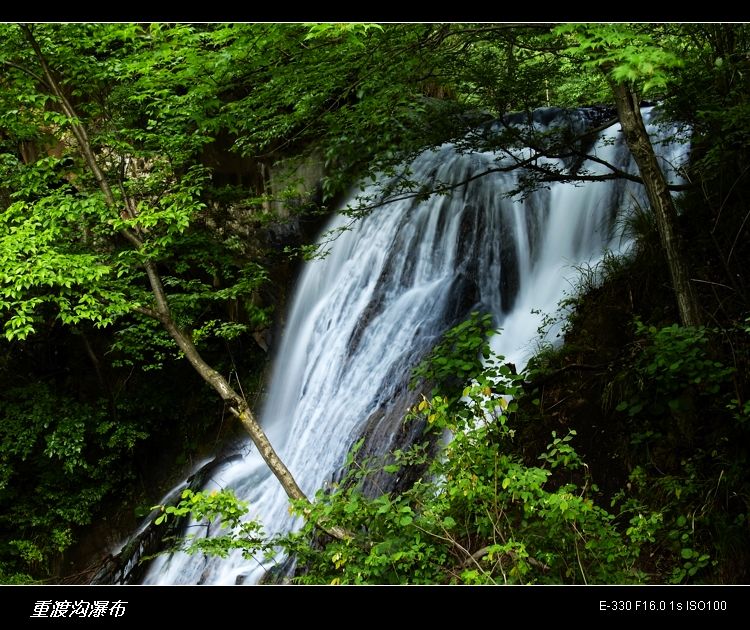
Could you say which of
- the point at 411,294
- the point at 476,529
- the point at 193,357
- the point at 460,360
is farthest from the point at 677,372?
→ the point at 411,294

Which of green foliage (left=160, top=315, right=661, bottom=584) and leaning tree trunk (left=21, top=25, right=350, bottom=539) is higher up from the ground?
leaning tree trunk (left=21, top=25, right=350, bottom=539)

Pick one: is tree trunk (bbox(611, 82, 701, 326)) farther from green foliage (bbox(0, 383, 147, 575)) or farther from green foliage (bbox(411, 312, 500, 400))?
green foliage (bbox(0, 383, 147, 575))

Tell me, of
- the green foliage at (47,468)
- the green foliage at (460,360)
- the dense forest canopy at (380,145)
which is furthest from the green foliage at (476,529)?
the green foliage at (47,468)

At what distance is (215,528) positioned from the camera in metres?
6.43

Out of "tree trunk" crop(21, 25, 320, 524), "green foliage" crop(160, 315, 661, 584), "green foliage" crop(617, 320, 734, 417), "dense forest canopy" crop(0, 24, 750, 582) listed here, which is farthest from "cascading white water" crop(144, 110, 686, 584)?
"green foliage" crop(160, 315, 661, 584)

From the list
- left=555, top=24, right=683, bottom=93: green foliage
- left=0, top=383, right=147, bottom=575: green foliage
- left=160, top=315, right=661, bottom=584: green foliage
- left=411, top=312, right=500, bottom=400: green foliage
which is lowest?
left=0, top=383, right=147, bottom=575: green foliage

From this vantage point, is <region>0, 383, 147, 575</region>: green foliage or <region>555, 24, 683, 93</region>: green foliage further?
<region>0, 383, 147, 575</region>: green foliage

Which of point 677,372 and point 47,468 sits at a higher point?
point 677,372

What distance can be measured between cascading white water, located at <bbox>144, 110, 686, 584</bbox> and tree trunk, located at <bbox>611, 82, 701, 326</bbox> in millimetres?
1558

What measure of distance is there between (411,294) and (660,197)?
3097mm

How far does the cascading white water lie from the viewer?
5.94 m

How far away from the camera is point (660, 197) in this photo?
391cm

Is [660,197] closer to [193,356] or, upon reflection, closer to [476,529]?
[476,529]

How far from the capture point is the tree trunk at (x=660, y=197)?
3.85 m
